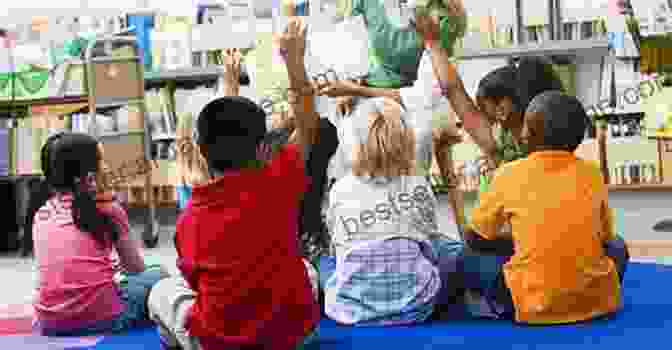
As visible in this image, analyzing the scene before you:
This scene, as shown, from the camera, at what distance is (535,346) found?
210cm

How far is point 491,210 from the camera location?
7.36ft

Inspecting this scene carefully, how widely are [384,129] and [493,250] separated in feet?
1.32

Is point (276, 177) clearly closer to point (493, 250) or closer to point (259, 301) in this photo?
point (259, 301)

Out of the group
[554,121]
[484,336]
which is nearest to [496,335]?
[484,336]

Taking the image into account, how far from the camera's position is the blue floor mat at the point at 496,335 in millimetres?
2123

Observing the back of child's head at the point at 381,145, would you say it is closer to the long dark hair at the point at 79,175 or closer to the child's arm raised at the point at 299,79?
the child's arm raised at the point at 299,79

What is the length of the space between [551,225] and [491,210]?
140mm

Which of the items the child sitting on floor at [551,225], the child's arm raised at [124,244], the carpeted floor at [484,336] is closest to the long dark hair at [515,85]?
the child sitting on floor at [551,225]

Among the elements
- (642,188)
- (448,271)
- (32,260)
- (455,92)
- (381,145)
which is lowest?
(32,260)

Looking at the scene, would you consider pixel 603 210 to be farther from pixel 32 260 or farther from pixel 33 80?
pixel 33 80

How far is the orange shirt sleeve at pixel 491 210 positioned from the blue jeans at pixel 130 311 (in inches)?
35.7

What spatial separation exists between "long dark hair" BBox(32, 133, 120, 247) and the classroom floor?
0.72m

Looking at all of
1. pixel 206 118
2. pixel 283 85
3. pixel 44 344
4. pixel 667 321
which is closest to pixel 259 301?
pixel 206 118

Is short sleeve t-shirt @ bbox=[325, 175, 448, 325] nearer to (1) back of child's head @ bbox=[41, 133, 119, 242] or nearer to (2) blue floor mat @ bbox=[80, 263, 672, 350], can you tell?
(2) blue floor mat @ bbox=[80, 263, 672, 350]
